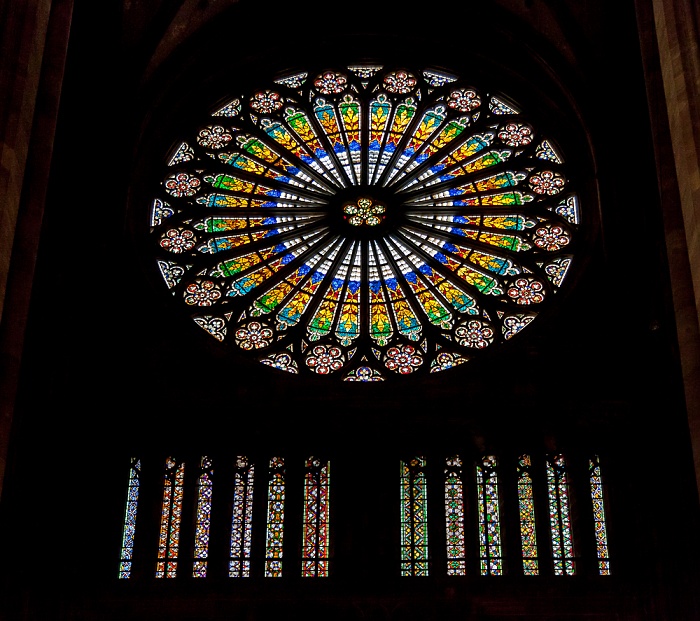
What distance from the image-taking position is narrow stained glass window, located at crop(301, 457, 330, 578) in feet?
49.0

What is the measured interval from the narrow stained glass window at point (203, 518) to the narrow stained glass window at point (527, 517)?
11.5 ft

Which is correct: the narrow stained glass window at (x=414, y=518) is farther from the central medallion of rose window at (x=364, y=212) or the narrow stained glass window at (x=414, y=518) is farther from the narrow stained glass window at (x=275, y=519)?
the central medallion of rose window at (x=364, y=212)

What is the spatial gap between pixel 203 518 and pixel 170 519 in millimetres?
371

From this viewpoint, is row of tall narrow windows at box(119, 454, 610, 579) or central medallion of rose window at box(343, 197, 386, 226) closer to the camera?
row of tall narrow windows at box(119, 454, 610, 579)

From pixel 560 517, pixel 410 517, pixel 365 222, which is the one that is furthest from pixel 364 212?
pixel 560 517

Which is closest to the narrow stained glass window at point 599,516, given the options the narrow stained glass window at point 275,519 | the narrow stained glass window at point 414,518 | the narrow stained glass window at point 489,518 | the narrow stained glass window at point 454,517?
the narrow stained glass window at point 489,518

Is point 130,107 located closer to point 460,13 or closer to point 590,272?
point 460,13

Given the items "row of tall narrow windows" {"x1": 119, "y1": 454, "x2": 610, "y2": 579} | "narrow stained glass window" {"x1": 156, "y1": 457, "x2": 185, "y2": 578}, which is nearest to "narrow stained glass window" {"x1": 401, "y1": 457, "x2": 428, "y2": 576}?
"row of tall narrow windows" {"x1": 119, "y1": 454, "x2": 610, "y2": 579}

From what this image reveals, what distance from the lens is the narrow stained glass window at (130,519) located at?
14812 millimetres

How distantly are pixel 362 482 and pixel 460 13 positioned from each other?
24.2ft

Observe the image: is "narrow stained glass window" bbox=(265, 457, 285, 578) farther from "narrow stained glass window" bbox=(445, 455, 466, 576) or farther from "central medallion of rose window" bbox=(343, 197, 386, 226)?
"central medallion of rose window" bbox=(343, 197, 386, 226)

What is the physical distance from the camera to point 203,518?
15141mm

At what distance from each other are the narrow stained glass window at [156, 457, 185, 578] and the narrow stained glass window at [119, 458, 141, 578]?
1.01 ft
